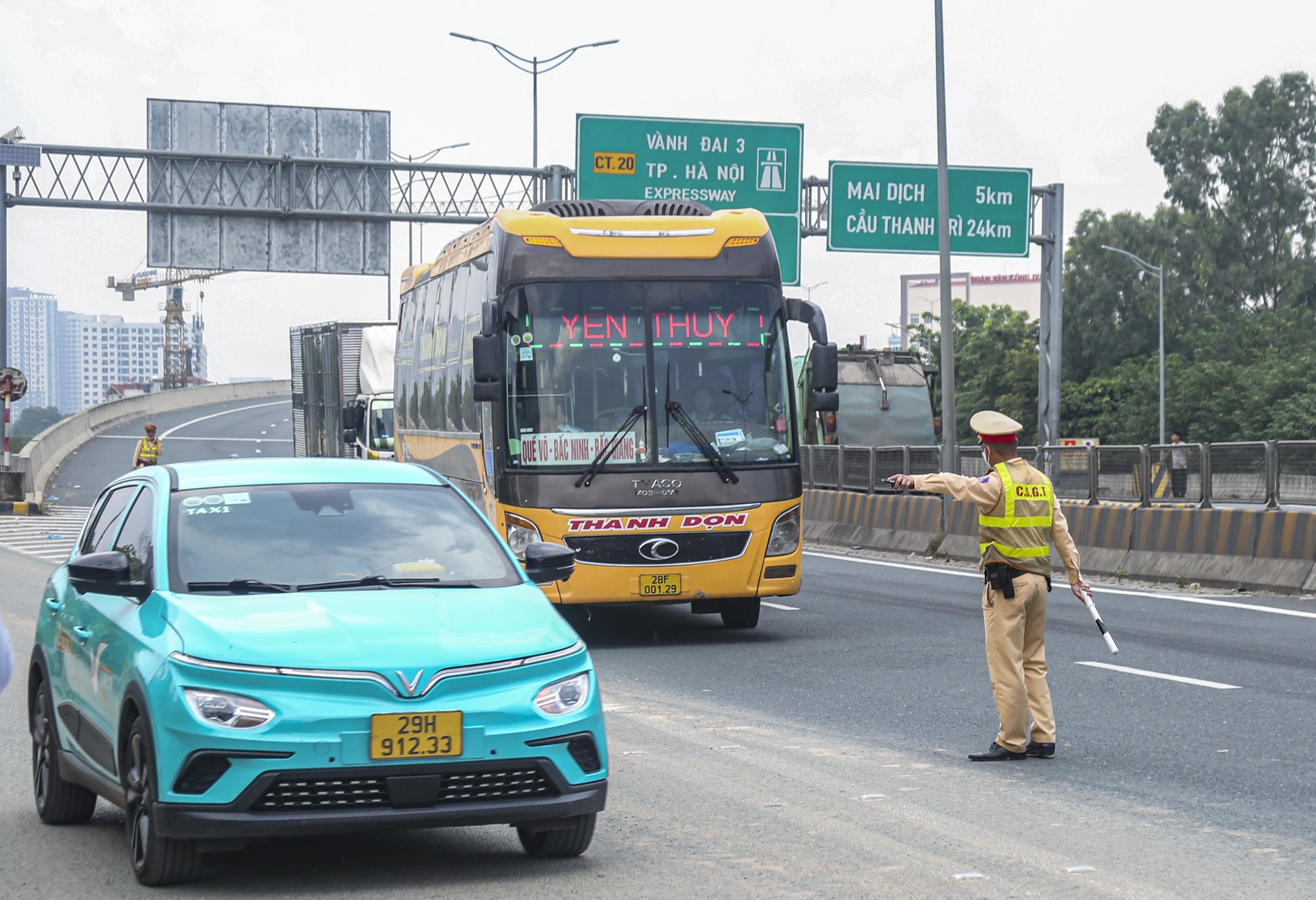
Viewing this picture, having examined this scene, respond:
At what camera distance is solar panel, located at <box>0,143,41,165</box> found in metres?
36.0

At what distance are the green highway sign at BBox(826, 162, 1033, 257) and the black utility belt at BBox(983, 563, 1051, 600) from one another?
23382 mm

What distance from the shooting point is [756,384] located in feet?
48.2

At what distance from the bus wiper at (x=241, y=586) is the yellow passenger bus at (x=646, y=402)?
759 cm

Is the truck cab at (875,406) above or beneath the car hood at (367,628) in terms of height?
above

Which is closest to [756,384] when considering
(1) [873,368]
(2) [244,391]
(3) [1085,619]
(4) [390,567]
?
(3) [1085,619]

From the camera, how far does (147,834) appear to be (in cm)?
590

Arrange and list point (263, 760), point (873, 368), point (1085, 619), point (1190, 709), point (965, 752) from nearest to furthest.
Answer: point (263, 760) → point (965, 752) → point (1190, 709) → point (1085, 619) → point (873, 368)

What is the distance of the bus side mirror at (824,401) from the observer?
47.9 ft

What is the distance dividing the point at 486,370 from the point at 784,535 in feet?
9.01

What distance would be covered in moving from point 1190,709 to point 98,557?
21.7 feet

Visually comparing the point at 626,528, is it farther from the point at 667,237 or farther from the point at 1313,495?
the point at 1313,495

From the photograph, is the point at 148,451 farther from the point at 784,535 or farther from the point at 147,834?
the point at 147,834

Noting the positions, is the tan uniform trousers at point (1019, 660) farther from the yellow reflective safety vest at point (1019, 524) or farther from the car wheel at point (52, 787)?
the car wheel at point (52, 787)

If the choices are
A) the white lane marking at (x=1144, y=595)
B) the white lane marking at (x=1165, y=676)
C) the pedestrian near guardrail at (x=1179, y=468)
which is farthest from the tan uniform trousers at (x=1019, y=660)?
the pedestrian near guardrail at (x=1179, y=468)
